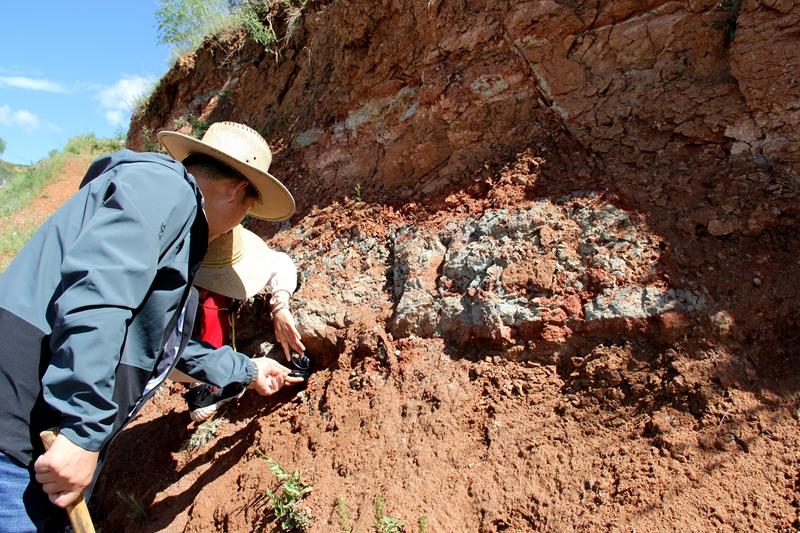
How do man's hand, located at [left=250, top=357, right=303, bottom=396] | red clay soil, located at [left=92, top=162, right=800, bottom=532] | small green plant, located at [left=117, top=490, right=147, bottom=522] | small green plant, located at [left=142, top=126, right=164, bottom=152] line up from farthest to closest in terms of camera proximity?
1. small green plant, located at [left=142, top=126, right=164, bottom=152]
2. small green plant, located at [left=117, top=490, right=147, bottom=522]
3. man's hand, located at [left=250, top=357, right=303, bottom=396]
4. red clay soil, located at [left=92, top=162, right=800, bottom=532]

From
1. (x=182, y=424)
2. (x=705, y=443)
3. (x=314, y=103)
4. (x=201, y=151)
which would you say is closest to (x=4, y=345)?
(x=201, y=151)

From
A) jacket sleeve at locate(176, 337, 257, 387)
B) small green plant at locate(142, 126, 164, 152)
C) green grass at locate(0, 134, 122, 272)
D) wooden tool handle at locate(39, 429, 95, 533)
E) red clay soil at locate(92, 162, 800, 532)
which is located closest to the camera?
wooden tool handle at locate(39, 429, 95, 533)

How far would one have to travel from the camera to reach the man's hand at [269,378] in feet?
8.90

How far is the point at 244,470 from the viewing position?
9.17ft

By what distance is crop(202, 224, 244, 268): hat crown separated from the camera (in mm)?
2957

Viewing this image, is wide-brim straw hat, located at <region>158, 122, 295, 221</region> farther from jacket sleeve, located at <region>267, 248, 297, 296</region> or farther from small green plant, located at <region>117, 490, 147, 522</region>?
small green plant, located at <region>117, 490, 147, 522</region>

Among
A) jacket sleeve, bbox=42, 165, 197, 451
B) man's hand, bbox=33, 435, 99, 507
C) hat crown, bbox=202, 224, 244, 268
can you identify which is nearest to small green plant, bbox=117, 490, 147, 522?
hat crown, bbox=202, 224, 244, 268

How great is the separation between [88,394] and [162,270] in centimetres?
44

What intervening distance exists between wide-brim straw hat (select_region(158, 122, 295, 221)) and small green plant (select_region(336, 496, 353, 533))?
1.40 meters

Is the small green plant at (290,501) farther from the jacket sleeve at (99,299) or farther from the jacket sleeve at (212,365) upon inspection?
the jacket sleeve at (99,299)

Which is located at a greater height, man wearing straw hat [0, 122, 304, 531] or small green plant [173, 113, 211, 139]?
small green plant [173, 113, 211, 139]

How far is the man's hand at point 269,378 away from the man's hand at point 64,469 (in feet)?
3.64

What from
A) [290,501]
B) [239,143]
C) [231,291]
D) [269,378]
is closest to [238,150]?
[239,143]

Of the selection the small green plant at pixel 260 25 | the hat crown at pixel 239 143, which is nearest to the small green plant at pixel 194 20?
the small green plant at pixel 260 25
